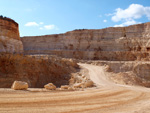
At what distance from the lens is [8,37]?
69.9 ft

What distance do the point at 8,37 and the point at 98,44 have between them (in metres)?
28.6

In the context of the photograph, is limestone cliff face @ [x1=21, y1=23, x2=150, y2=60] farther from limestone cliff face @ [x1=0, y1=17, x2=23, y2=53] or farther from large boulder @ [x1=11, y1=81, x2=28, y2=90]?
large boulder @ [x1=11, y1=81, x2=28, y2=90]

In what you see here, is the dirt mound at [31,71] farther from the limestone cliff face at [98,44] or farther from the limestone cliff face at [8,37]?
the limestone cliff face at [98,44]

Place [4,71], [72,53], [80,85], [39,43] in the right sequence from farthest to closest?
[39,43]
[72,53]
[4,71]
[80,85]

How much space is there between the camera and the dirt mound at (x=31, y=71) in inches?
632

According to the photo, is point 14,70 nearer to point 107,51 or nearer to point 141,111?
point 141,111

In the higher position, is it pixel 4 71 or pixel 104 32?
pixel 104 32

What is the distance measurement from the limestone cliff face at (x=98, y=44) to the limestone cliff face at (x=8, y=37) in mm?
21948

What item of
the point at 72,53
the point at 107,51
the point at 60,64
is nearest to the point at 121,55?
the point at 107,51

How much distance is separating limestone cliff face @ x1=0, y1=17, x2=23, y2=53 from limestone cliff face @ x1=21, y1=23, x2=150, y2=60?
21.9m

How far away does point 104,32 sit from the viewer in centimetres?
Result: 4569

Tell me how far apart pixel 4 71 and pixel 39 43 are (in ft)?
122

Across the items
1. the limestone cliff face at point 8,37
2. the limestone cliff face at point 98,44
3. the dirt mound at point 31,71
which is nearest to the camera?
the dirt mound at point 31,71

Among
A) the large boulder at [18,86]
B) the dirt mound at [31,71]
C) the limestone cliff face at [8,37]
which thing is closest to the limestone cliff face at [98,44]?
the limestone cliff face at [8,37]
